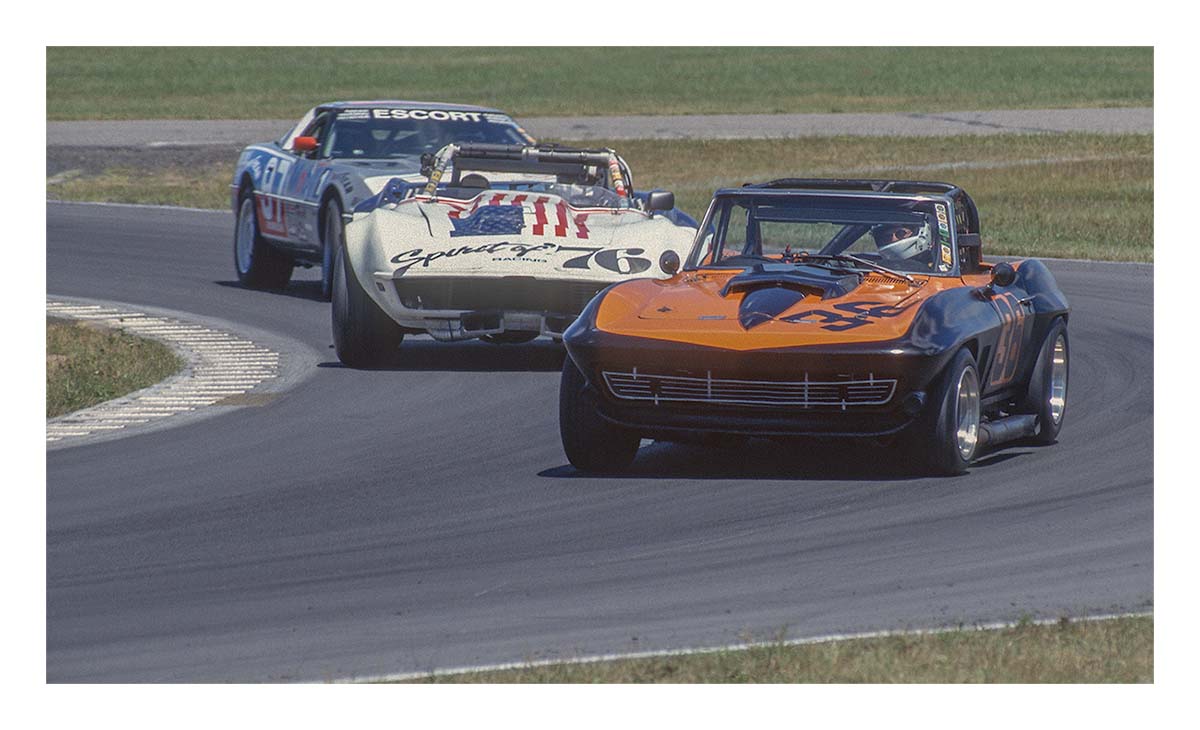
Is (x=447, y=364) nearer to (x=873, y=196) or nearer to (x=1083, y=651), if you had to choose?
(x=873, y=196)

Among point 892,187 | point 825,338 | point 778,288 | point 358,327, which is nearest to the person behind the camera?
point 825,338

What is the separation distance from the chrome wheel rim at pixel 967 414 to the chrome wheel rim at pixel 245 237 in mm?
9126

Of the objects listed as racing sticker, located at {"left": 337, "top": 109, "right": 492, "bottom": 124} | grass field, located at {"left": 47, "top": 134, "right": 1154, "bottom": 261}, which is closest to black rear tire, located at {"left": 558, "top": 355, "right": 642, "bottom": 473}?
racing sticker, located at {"left": 337, "top": 109, "right": 492, "bottom": 124}

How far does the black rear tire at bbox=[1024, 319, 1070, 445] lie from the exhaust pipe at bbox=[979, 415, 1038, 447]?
0.07m

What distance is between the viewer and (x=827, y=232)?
33.6 feet

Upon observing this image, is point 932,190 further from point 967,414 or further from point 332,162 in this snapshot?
point 332,162

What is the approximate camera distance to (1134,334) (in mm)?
14625

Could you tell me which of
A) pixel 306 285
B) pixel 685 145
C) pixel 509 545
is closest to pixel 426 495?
pixel 509 545

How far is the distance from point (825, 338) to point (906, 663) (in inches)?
109

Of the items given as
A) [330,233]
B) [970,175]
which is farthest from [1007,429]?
[970,175]

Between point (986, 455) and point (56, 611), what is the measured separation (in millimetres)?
4808

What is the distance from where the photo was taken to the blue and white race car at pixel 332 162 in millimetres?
15297

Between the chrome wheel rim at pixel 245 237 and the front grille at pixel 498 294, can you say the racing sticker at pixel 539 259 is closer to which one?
the front grille at pixel 498 294

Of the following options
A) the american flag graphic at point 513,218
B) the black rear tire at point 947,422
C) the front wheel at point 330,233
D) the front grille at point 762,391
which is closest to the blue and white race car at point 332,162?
the front wheel at point 330,233
